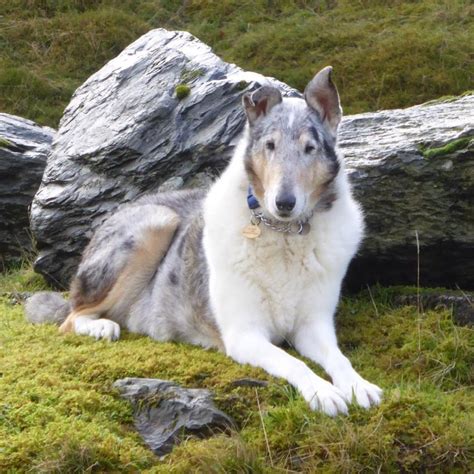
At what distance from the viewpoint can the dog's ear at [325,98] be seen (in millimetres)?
6824

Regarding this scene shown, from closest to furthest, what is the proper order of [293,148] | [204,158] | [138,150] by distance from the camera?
[293,148] → [204,158] → [138,150]

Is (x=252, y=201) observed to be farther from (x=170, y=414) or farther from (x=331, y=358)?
(x=170, y=414)

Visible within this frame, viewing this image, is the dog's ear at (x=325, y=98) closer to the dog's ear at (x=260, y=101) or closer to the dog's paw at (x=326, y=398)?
the dog's ear at (x=260, y=101)

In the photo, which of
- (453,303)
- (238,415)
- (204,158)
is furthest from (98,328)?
(453,303)

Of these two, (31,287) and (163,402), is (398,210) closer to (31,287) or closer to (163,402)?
(163,402)

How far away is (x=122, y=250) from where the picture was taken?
26.7 feet

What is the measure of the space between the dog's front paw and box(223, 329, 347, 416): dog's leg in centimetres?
10

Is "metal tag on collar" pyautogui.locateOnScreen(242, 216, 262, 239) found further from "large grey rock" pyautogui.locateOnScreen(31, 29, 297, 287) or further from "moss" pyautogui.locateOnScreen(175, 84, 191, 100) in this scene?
"moss" pyautogui.locateOnScreen(175, 84, 191, 100)

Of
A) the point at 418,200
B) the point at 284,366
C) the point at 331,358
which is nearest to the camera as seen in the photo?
the point at 284,366

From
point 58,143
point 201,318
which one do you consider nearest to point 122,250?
point 201,318

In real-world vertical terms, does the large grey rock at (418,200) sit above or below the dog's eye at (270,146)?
below

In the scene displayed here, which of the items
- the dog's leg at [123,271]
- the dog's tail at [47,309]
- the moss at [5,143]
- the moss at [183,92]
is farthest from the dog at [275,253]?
the moss at [5,143]

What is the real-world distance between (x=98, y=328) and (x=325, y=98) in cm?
264

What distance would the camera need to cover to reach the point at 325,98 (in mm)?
6875
